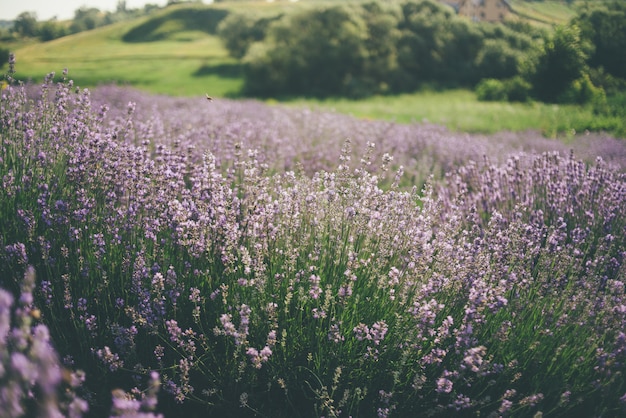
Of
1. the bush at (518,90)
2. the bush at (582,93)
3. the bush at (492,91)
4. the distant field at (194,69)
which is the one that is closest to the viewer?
the bush at (582,93)

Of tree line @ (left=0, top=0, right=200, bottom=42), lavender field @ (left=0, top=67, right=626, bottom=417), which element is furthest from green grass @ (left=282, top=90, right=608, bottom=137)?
lavender field @ (left=0, top=67, right=626, bottom=417)

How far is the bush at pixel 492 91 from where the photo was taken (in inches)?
605

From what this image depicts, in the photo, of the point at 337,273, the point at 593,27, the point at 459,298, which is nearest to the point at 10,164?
the point at 337,273

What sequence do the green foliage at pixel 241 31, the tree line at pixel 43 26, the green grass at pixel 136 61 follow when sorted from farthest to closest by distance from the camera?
1. the green foliage at pixel 241 31
2. the green grass at pixel 136 61
3. the tree line at pixel 43 26

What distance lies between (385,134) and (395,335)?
5.50 m

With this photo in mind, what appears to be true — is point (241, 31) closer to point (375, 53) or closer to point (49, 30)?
point (375, 53)

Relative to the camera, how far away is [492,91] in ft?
53.9

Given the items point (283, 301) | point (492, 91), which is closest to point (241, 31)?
point (492, 91)

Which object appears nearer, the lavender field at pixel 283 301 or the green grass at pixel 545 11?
the lavender field at pixel 283 301

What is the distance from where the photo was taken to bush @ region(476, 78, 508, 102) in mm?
15379

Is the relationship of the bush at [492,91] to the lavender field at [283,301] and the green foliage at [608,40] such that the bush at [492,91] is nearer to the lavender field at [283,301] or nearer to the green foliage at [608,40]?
the green foliage at [608,40]

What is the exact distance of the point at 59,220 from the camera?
245 cm

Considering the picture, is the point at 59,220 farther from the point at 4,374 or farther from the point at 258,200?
the point at 4,374

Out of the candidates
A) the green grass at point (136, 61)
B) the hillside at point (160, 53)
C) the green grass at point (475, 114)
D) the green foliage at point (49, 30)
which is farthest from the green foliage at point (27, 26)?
the green grass at point (475, 114)
